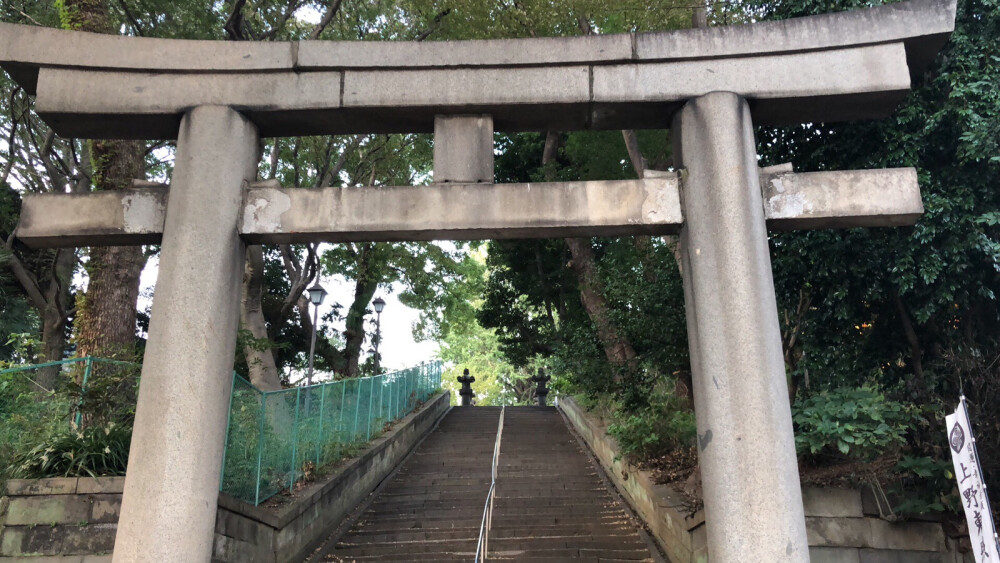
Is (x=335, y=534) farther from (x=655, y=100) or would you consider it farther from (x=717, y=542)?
(x=655, y=100)

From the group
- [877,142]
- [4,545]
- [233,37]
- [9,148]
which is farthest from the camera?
[9,148]

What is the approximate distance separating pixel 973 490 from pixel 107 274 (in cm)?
949

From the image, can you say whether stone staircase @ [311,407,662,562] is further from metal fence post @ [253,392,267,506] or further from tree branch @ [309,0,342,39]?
tree branch @ [309,0,342,39]

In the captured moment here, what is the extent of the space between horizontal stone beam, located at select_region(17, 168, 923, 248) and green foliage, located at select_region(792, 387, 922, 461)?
77.2 inches

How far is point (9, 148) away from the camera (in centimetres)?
1285

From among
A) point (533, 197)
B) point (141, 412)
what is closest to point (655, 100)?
point (533, 197)

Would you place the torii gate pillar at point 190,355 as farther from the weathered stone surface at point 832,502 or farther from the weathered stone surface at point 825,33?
the weathered stone surface at point 832,502

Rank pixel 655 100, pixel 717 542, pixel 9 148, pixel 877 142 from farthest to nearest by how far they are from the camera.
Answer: pixel 9 148, pixel 877 142, pixel 655 100, pixel 717 542

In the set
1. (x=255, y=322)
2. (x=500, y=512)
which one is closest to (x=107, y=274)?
(x=255, y=322)

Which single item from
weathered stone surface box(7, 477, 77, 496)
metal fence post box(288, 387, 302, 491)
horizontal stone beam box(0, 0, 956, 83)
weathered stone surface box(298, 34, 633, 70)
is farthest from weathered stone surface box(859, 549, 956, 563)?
weathered stone surface box(7, 477, 77, 496)

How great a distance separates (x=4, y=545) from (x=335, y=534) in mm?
4069

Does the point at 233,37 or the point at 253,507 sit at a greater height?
the point at 233,37

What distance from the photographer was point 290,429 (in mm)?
8562

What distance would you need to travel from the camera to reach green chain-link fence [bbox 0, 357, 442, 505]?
6.39 meters
